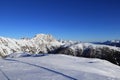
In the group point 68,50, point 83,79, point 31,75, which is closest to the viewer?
point 83,79

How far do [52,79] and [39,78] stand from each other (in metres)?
0.82

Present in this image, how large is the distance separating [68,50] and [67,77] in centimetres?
12517

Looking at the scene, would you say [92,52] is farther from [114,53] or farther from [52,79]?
[52,79]

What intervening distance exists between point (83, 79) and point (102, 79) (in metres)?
1.05

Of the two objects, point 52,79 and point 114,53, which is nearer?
point 52,79

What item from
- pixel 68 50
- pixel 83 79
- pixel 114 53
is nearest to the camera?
pixel 83 79

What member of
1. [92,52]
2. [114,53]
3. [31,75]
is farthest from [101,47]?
[31,75]

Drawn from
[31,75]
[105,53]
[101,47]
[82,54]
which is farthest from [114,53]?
[31,75]

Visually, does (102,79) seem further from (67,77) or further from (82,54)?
(82,54)

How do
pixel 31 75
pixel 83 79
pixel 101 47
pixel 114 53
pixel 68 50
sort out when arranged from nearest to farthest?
pixel 83 79 < pixel 31 75 < pixel 114 53 < pixel 101 47 < pixel 68 50

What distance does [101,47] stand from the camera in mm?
128625

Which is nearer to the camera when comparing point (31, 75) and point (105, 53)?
point (31, 75)

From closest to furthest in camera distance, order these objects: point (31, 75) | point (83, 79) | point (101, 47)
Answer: point (83, 79)
point (31, 75)
point (101, 47)

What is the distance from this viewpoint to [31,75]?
12758 mm
